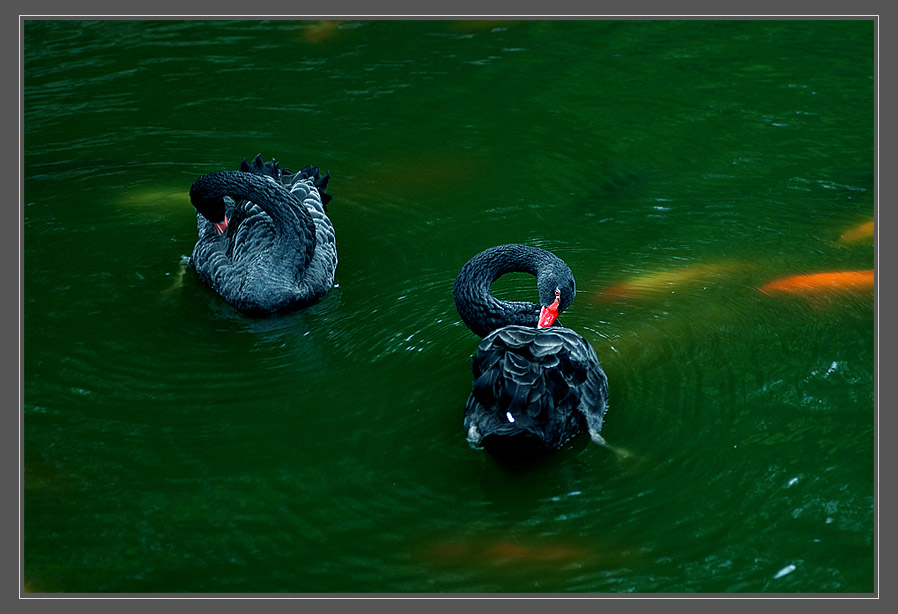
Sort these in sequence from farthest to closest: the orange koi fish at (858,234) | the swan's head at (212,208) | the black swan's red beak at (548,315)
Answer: the orange koi fish at (858,234) → the swan's head at (212,208) → the black swan's red beak at (548,315)

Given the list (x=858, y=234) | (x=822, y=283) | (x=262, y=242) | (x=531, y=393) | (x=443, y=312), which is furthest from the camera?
(x=858, y=234)

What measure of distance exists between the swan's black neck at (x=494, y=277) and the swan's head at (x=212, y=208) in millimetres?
1845

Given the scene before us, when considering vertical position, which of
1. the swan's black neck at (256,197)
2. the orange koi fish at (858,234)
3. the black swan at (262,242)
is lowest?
the orange koi fish at (858,234)

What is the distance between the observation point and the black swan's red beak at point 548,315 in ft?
17.2

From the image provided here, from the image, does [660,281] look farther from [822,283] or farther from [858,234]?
[858,234]

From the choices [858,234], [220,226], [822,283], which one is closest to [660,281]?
[822,283]

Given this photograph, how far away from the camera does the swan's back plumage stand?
4641 mm

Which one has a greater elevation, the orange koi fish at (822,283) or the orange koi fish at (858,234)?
the orange koi fish at (858,234)

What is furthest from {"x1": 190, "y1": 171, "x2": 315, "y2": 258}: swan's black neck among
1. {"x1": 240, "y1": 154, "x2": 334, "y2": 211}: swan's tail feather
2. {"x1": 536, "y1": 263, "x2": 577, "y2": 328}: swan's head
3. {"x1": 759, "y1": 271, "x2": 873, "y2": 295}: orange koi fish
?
{"x1": 759, "y1": 271, "x2": 873, "y2": 295}: orange koi fish

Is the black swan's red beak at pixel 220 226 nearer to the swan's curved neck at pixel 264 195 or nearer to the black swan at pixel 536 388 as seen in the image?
the swan's curved neck at pixel 264 195

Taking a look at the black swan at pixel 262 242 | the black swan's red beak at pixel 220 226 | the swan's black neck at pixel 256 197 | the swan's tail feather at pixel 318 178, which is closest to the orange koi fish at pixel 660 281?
the black swan at pixel 262 242

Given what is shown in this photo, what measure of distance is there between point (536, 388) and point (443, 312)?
1470 millimetres

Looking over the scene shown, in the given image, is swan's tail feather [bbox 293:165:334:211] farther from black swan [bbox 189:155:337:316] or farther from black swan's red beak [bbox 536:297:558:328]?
black swan's red beak [bbox 536:297:558:328]

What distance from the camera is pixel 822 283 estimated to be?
6230 millimetres
